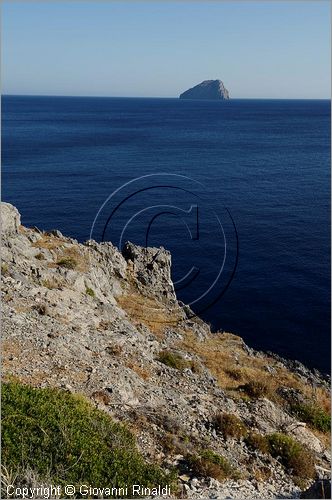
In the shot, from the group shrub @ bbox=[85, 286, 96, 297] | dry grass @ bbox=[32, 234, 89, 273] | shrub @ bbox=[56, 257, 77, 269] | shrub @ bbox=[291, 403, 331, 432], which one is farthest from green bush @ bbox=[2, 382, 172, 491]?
dry grass @ bbox=[32, 234, 89, 273]

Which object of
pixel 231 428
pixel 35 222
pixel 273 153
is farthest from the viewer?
pixel 273 153

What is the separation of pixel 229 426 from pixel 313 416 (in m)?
6.28

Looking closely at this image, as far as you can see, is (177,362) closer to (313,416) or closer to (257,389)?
A: (257,389)

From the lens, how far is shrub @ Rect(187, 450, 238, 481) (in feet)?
46.6

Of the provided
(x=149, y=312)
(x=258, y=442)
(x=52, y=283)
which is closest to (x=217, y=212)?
(x=149, y=312)

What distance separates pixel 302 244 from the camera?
6475 centimetres

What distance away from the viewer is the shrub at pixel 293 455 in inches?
639

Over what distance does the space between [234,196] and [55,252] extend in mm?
52548

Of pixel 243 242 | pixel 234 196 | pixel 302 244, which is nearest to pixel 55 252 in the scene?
pixel 243 242

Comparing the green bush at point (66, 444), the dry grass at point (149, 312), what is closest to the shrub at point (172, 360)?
the dry grass at point (149, 312)

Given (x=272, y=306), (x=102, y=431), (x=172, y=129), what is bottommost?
(x=272, y=306)

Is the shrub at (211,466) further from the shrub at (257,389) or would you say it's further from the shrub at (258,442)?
the shrub at (257,389)

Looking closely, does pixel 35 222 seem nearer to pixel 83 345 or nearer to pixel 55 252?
pixel 55 252

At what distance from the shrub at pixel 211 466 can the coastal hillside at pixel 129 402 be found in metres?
0.04
